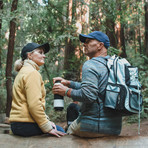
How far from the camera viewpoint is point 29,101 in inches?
122

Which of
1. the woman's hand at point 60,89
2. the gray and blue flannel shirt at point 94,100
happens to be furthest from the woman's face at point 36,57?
the gray and blue flannel shirt at point 94,100

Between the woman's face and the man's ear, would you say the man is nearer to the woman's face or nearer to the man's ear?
the man's ear

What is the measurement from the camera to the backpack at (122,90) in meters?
2.82

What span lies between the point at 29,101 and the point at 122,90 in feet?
4.10

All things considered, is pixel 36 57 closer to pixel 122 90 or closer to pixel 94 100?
pixel 94 100

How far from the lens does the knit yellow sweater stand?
3.11 meters

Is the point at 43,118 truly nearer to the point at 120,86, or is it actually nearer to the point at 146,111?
the point at 120,86

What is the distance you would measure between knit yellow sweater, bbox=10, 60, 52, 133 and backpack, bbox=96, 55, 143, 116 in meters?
0.91

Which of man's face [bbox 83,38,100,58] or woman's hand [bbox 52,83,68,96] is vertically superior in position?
man's face [bbox 83,38,100,58]

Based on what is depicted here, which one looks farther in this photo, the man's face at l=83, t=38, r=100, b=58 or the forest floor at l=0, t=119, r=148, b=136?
the forest floor at l=0, t=119, r=148, b=136

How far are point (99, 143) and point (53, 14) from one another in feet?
35.5

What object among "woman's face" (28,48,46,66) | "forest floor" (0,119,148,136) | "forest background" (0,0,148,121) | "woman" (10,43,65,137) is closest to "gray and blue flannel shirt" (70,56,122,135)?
"woman" (10,43,65,137)

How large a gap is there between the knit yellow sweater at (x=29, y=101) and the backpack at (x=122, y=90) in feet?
2.99

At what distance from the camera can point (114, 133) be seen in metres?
3.13
